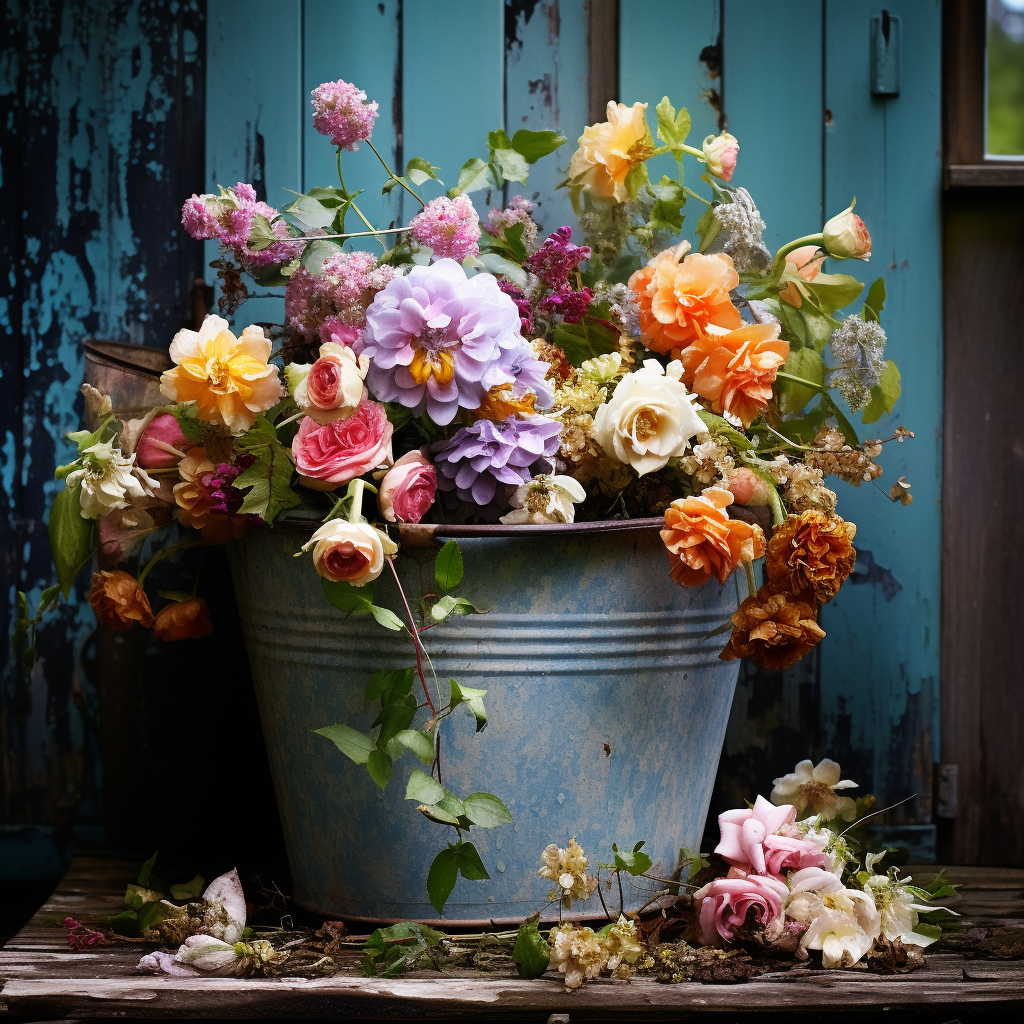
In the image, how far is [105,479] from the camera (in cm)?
112

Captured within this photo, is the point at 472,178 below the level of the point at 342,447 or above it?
above

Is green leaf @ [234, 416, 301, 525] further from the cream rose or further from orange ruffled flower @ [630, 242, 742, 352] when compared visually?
orange ruffled flower @ [630, 242, 742, 352]

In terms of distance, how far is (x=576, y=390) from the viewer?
Answer: 1.17 metres

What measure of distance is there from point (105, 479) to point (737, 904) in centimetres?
85

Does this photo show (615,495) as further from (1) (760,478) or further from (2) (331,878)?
(2) (331,878)

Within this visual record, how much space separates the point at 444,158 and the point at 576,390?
0.58 m

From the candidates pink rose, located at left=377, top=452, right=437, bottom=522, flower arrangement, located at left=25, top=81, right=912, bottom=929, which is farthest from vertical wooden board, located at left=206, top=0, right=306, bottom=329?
pink rose, located at left=377, top=452, right=437, bottom=522

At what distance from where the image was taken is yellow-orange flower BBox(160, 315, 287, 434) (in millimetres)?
1068

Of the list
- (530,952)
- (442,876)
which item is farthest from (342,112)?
(530,952)

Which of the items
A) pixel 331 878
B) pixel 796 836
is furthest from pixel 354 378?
pixel 796 836

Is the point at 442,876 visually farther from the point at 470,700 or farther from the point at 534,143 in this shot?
the point at 534,143

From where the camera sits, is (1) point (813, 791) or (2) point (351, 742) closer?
(2) point (351, 742)

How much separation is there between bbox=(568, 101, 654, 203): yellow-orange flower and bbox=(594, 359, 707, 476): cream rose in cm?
38

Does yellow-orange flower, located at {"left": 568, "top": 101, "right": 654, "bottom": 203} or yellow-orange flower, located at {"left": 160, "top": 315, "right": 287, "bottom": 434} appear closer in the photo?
yellow-orange flower, located at {"left": 160, "top": 315, "right": 287, "bottom": 434}
